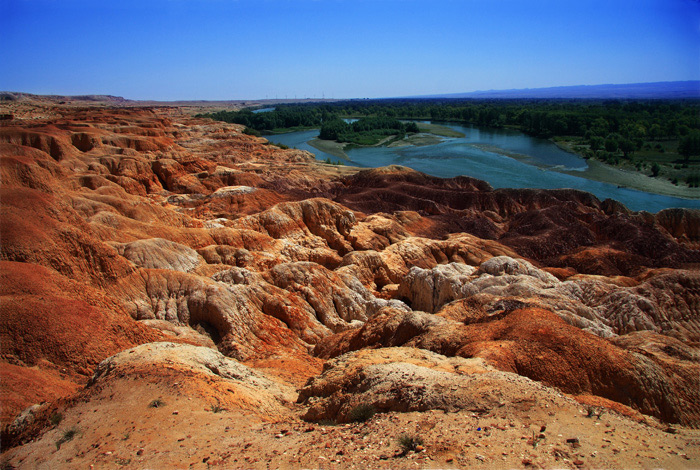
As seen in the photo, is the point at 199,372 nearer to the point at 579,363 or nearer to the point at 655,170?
the point at 579,363

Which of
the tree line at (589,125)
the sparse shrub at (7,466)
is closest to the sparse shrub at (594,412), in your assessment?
the sparse shrub at (7,466)

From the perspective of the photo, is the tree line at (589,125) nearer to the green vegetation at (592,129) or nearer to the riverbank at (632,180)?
the green vegetation at (592,129)

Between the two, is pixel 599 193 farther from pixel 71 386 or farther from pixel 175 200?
pixel 71 386

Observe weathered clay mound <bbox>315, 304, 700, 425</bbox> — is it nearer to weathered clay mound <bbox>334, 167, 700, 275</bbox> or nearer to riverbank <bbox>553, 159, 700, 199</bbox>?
weathered clay mound <bbox>334, 167, 700, 275</bbox>

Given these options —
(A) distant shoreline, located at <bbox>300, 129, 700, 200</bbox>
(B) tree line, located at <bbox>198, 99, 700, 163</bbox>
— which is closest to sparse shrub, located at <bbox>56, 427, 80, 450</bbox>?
(A) distant shoreline, located at <bbox>300, 129, 700, 200</bbox>

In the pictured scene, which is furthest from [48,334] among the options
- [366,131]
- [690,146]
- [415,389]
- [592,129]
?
[366,131]

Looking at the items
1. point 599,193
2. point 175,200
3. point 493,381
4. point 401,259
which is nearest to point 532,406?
point 493,381
